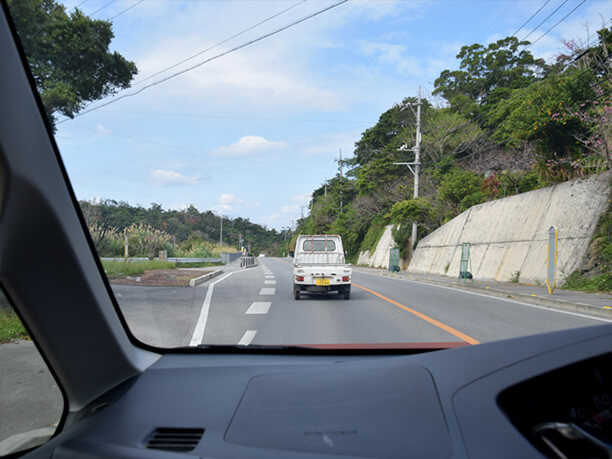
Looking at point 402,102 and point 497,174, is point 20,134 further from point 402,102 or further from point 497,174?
point 402,102

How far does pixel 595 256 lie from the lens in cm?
1644

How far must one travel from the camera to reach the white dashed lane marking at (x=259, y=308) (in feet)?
27.3

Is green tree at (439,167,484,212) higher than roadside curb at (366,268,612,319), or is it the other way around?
green tree at (439,167,484,212)

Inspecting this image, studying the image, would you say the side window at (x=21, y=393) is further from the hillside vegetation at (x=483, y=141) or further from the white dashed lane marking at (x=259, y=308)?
the hillside vegetation at (x=483, y=141)

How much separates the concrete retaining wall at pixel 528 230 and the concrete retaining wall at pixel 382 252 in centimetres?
1337

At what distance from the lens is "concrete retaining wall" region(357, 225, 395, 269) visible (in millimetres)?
44713

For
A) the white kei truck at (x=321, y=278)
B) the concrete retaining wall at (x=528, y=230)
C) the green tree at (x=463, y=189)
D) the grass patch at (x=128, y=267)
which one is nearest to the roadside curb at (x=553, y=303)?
the concrete retaining wall at (x=528, y=230)

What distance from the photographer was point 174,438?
207 centimetres

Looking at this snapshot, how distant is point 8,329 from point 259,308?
5.49m

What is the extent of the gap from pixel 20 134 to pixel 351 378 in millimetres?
2020

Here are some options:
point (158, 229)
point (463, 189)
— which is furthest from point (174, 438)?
point (463, 189)

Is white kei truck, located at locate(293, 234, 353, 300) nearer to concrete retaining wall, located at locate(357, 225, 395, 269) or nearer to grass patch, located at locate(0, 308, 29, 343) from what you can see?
grass patch, located at locate(0, 308, 29, 343)

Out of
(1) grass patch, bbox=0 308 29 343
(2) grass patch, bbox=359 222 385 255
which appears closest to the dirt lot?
(1) grass patch, bbox=0 308 29 343

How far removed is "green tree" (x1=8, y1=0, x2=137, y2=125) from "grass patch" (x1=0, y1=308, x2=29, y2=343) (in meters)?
1.45
